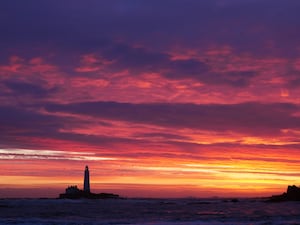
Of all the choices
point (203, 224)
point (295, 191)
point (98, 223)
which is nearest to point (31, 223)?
point (98, 223)

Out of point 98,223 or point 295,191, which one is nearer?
point 98,223

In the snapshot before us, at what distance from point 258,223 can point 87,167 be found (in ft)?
282

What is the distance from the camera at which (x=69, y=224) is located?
40781mm

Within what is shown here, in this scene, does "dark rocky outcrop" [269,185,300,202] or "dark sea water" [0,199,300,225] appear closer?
"dark sea water" [0,199,300,225]

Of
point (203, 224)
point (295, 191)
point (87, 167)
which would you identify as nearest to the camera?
point (203, 224)

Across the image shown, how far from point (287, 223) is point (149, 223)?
12.0 m

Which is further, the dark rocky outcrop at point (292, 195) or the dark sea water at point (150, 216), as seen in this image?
the dark rocky outcrop at point (292, 195)

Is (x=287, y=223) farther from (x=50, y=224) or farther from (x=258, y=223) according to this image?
(x=50, y=224)

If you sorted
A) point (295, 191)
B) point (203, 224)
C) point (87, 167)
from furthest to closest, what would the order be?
point (87, 167)
point (295, 191)
point (203, 224)

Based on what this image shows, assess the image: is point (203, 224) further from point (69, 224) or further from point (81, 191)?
point (81, 191)

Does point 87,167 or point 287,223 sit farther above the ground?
point 87,167

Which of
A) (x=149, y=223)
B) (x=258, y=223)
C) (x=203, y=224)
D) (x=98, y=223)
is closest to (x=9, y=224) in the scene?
(x=98, y=223)

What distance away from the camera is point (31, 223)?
41.8 m

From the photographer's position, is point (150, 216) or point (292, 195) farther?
point (292, 195)
